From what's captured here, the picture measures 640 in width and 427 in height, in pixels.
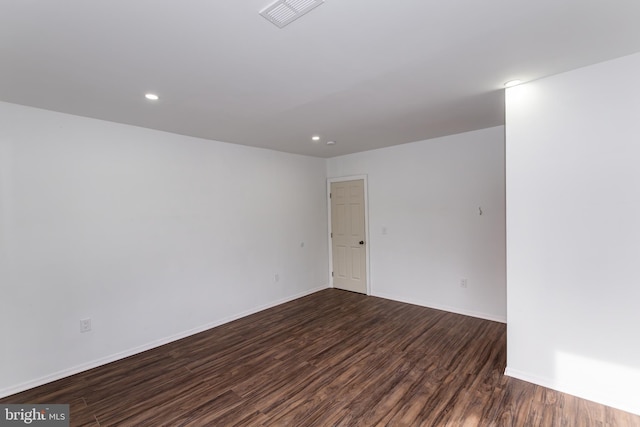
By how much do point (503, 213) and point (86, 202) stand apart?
4733 mm

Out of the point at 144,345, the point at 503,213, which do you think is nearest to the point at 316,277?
the point at 144,345

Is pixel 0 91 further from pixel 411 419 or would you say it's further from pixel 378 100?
pixel 411 419

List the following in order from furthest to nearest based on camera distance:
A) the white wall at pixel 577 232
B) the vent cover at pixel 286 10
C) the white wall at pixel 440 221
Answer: the white wall at pixel 440 221 → the white wall at pixel 577 232 → the vent cover at pixel 286 10

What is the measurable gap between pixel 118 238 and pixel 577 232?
422 centimetres

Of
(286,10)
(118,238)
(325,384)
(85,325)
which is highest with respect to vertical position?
(286,10)

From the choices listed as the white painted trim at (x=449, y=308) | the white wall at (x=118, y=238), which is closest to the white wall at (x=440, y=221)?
the white painted trim at (x=449, y=308)

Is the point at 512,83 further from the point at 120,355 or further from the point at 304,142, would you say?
the point at 120,355

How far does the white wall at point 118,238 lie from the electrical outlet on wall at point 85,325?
4 cm

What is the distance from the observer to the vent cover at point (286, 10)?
4.26ft

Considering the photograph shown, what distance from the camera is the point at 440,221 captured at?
161 inches

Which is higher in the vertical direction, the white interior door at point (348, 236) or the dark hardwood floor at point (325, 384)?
the white interior door at point (348, 236)

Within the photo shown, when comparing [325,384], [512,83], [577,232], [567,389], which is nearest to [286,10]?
[512,83]

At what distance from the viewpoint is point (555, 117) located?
2.20m

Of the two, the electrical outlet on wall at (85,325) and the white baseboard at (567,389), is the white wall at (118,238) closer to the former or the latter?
the electrical outlet on wall at (85,325)
